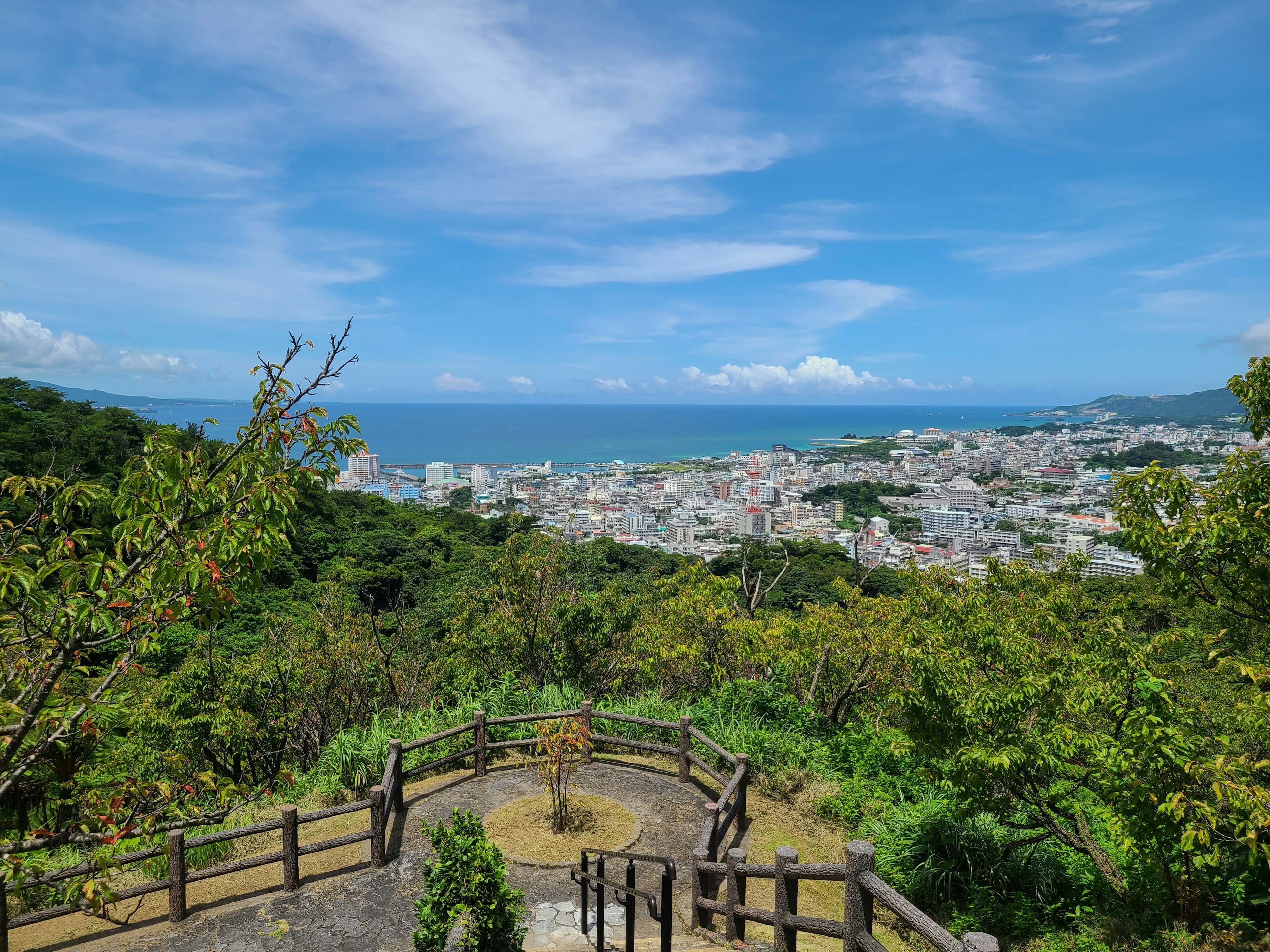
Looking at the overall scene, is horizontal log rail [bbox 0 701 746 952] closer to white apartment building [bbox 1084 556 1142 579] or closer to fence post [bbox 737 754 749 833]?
fence post [bbox 737 754 749 833]

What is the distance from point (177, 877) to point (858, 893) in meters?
4.95

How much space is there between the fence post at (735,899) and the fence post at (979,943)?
7.16 feet

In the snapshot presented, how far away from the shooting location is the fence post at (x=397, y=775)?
22.7 ft

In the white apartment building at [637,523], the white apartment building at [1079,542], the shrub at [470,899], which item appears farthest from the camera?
the white apartment building at [637,523]

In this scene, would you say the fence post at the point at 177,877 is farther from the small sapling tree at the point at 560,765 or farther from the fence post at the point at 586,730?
the fence post at the point at 586,730

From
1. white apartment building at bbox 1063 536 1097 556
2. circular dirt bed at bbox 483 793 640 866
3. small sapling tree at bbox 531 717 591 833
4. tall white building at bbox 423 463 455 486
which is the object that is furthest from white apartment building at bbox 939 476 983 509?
small sapling tree at bbox 531 717 591 833

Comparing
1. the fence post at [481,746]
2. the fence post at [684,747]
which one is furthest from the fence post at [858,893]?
the fence post at [481,746]

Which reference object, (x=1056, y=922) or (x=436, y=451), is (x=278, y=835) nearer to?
(x=1056, y=922)

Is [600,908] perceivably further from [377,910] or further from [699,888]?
[377,910]

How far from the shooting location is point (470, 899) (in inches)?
162

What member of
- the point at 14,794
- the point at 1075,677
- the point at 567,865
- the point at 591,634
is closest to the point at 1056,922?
the point at 1075,677

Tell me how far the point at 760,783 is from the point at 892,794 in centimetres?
140

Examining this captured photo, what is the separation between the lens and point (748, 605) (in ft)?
40.2

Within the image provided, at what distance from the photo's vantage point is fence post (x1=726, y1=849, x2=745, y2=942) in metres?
5.02
